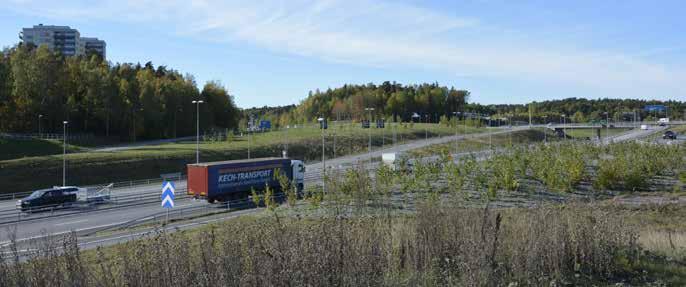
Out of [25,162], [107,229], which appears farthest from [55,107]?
[107,229]

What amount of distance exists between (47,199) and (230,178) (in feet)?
38.4

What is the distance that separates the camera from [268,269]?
7645 millimetres

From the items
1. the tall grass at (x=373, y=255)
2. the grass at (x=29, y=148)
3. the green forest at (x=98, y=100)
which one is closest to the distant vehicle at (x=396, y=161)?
the tall grass at (x=373, y=255)

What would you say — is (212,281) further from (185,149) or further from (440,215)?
(185,149)

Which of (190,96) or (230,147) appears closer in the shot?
(230,147)

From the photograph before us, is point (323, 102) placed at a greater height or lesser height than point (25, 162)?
greater

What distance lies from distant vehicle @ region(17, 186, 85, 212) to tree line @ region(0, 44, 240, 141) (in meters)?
42.2

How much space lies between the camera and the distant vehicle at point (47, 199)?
35156mm

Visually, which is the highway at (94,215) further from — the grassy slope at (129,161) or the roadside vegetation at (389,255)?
the roadside vegetation at (389,255)

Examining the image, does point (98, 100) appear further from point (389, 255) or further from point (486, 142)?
point (389, 255)

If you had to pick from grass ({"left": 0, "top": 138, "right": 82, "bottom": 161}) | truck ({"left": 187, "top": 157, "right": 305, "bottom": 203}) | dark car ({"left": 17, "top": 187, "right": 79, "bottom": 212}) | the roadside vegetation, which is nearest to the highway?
dark car ({"left": 17, "top": 187, "right": 79, "bottom": 212})

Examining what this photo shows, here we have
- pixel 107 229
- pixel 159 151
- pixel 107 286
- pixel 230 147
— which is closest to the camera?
pixel 107 286

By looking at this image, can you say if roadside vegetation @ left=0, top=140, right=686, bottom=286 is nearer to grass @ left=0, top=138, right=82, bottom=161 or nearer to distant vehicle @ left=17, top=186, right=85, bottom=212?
distant vehicle @ left=17, top=186, right=85, bottom=212

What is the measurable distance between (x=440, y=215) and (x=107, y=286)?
5529mm
